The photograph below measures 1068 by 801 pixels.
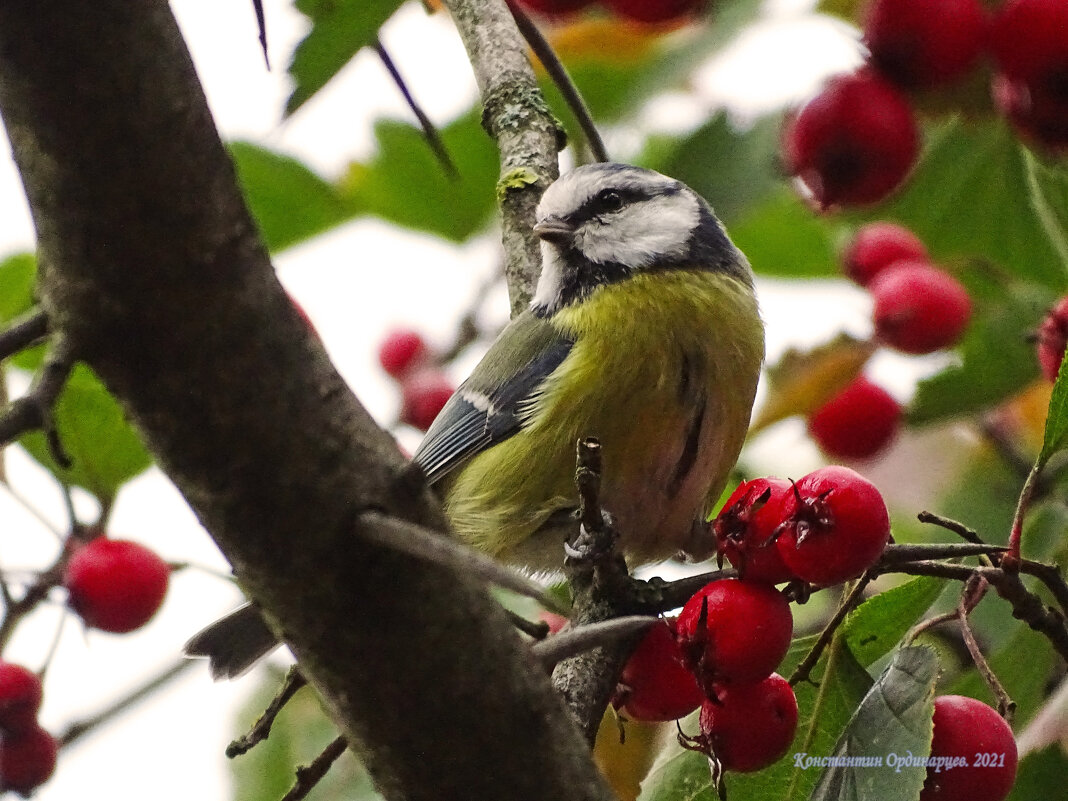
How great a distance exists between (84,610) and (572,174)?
115 centimetres

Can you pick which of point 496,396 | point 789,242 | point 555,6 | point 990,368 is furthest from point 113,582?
point 789,242

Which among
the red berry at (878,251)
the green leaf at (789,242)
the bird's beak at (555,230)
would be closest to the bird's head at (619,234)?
the bird's beak at (555,230)

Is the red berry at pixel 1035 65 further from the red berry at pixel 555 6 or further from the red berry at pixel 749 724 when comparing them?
the red berry at pixel 749 724

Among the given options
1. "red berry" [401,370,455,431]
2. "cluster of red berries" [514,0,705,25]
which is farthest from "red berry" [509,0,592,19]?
"red berry" [401,370,455,431]

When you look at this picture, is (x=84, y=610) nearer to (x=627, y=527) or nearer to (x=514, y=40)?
(x=627, y=527)

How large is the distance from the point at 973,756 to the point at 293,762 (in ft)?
4.86

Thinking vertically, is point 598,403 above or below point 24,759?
below

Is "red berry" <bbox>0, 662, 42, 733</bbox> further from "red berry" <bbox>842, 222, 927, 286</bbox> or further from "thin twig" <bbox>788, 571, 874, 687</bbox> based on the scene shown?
"red berry" <bbox>842, 222, 927, 286</bbox>

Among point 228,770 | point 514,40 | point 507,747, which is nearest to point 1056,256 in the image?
point 514,40

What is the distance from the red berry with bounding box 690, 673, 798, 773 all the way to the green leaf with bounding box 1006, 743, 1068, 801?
0.33 metres

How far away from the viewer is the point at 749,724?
4.32 ft

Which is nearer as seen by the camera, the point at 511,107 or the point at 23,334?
the point at 23,334

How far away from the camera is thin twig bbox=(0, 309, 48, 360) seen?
787mm

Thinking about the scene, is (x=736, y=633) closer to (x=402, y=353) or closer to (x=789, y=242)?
(x=789, y=242)
